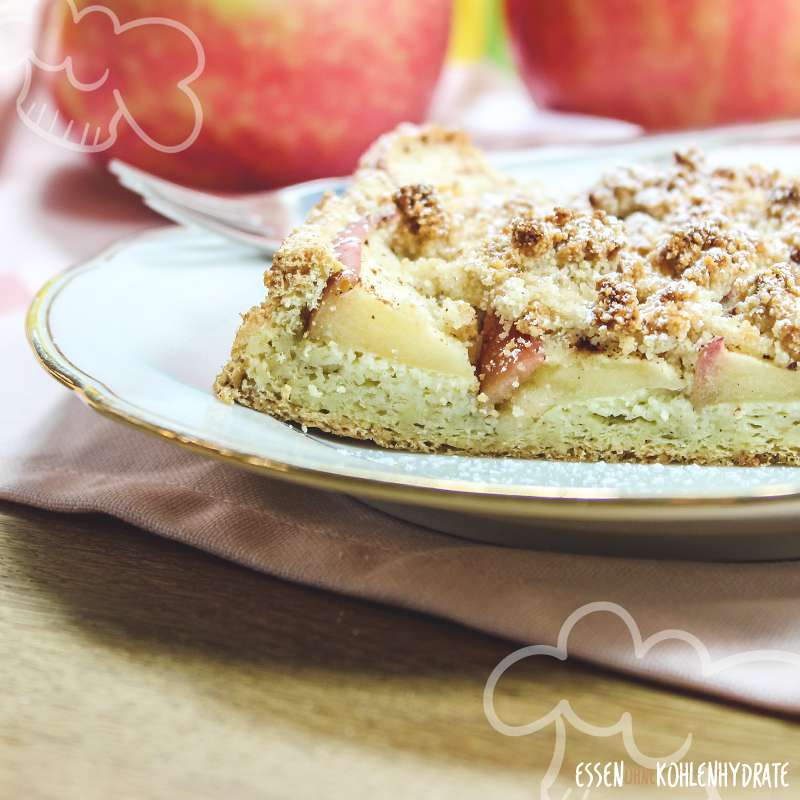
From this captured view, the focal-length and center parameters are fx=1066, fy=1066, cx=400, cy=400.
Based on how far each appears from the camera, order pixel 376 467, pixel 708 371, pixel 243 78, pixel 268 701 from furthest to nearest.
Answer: pixel 243 78 → pixel 708 371 → pixel 376 467 → pixel 268 701

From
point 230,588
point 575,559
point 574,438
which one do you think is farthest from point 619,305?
point 230,588

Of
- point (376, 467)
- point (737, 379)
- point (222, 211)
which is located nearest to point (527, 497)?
point (376, 467)

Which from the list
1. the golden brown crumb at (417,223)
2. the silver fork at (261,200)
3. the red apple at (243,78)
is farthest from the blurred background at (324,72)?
the golden brown crumb at (417,223)

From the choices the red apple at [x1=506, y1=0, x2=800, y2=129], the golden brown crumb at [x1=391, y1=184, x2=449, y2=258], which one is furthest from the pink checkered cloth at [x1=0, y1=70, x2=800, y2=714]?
the red apple at [x1=506, y1=0, x2=800, y2=129]

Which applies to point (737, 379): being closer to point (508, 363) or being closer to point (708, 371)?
point (708, 371)

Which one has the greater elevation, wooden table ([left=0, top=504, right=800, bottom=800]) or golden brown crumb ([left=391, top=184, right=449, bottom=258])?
golden brown crumb ([left=391, top=184, right=449, bottom=258])

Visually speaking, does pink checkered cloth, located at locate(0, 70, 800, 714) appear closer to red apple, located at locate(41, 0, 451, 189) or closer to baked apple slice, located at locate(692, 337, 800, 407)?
baked apple slice, located at locate(692, 337, 800, 407)
